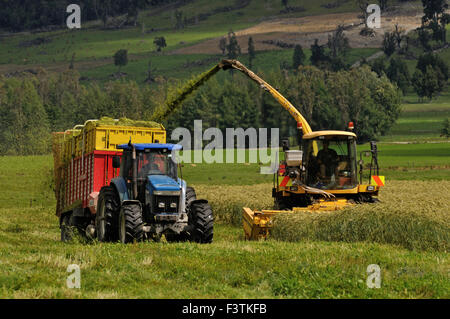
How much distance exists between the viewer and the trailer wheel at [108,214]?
20750 mm

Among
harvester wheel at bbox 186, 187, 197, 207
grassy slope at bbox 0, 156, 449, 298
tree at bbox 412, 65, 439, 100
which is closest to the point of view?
grassy slope at bbox 0, 156, 449, 298

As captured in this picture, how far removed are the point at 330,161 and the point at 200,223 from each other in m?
7.27

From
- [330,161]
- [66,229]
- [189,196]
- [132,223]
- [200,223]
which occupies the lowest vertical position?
[66,229]

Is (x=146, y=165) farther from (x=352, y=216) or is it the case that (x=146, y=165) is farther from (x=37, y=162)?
(x=37, y=162)

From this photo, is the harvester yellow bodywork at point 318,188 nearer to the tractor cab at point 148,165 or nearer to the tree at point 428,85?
the tractor cab at point 148,165

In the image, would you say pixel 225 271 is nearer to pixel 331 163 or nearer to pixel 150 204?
pixel 150 204

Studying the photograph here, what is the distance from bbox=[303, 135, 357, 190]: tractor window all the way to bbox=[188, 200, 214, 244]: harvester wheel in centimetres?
630

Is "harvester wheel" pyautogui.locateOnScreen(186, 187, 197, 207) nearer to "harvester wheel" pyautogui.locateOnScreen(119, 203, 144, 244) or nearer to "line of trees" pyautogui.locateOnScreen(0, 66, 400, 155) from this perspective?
"harvester wheel" pyautogui.locateOnScreen(119, 203, 144, 244)

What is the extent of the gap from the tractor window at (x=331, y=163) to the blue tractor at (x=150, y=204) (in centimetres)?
580

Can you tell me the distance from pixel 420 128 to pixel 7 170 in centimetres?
9923

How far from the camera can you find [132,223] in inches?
772

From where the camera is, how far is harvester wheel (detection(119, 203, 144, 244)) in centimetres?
1961

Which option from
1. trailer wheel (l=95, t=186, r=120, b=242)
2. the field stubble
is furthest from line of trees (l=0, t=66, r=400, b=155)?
the field stubble

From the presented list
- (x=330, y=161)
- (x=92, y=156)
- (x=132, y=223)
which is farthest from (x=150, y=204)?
(x=330, y=161)
